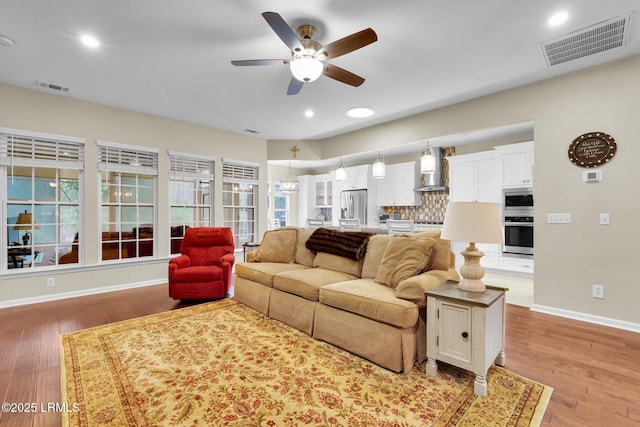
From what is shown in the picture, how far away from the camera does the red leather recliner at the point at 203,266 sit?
3.73 meters

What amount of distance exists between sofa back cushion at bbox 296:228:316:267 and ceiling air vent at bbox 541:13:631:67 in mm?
3123

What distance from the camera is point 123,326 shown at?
304cm

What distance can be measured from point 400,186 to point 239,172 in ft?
11.8

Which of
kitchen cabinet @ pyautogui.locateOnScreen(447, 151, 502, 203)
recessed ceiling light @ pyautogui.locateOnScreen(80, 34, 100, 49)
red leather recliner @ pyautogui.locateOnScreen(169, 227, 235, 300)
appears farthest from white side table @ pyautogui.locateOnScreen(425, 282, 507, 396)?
kitchen cabinet @ pyautogui.locateOnScreen(447, 151, 502, 203)

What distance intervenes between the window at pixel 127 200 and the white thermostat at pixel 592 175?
5812 mm

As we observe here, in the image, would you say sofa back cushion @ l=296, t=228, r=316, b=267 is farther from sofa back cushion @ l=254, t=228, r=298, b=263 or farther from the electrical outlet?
the electrical outlet

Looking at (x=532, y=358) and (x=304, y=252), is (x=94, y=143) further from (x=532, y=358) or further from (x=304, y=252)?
(x=532, y=358)

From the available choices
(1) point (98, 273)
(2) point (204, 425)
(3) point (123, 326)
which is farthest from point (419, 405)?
(1) point (98, 273)

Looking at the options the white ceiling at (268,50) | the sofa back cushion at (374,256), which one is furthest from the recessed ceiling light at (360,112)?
the sofa back cushion at (374,256)

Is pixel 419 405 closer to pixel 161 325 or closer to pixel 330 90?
pixel 161 325

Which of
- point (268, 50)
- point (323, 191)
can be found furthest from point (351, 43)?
point (323, 191)

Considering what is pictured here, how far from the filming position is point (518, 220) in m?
5.34

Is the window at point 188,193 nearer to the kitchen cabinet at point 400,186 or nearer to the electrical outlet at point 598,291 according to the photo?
the kitchen cabinet at point 400,186

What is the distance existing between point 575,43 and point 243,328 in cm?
414
